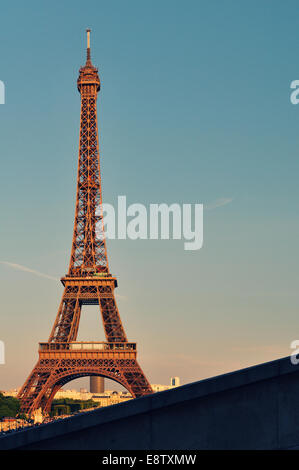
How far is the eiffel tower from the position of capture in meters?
85.9

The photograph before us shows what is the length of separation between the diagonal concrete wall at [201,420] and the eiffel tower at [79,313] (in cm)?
6889

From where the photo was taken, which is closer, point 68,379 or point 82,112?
point 68,379

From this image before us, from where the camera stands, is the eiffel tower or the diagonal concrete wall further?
the eiffel tower

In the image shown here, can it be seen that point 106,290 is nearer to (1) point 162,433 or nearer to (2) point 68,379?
(2) point 68,379

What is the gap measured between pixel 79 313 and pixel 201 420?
81732mm

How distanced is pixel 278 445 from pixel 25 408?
73973 mm

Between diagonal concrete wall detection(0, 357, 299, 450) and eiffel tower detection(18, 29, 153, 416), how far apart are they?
226 ft

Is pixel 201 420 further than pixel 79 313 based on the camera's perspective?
No

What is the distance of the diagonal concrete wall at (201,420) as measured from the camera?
13312mm

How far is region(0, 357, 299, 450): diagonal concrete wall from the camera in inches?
524

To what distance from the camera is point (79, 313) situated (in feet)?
308

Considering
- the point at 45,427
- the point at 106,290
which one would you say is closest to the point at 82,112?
the point at 106,290

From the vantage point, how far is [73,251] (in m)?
96.1
